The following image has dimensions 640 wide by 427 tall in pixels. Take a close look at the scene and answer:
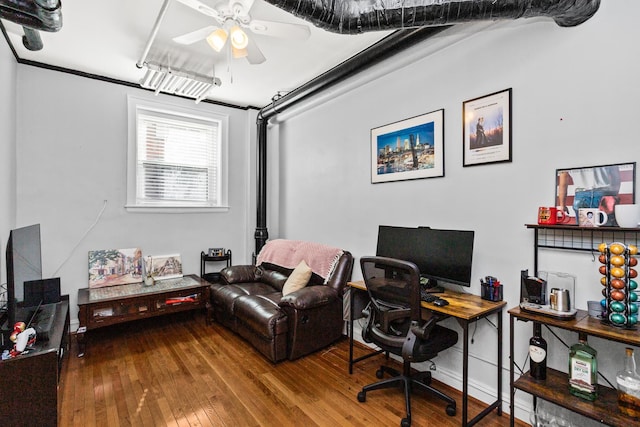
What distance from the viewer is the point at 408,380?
221 cm

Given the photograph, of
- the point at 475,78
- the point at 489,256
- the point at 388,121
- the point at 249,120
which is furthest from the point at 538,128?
the point at 249,120

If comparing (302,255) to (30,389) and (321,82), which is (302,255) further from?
(30,389)

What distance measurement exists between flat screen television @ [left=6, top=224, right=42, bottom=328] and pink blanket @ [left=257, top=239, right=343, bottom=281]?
2.24 m

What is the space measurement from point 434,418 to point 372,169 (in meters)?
2.11

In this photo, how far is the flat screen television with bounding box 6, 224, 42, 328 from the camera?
1892mm

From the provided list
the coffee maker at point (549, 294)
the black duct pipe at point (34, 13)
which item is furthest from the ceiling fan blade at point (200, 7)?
the coffee maker at point (549, 294)

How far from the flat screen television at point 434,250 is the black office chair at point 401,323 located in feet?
1.27

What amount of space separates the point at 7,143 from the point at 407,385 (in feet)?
12.8

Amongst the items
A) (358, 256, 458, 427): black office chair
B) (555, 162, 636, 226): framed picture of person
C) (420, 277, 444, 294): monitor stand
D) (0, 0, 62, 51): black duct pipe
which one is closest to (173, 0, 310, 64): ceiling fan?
(0, 0, 62, 51): black duct pipe

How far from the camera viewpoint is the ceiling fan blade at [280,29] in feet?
6.89

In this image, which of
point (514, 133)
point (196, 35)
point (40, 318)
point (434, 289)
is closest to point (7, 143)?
point (40, 318)

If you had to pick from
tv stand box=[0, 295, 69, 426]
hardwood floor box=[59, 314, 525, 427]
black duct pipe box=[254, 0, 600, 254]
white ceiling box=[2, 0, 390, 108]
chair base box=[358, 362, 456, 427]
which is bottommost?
hardwood floor box=[59, 314, 525, 427]

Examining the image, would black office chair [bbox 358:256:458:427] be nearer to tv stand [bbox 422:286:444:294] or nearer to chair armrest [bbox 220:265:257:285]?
tv stand [bbox 422:286:444:294]

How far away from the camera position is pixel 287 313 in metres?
2.81
